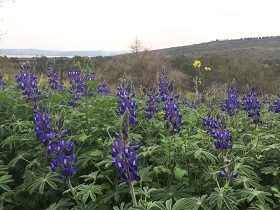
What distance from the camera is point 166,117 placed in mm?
3859

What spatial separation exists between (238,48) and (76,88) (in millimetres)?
71963

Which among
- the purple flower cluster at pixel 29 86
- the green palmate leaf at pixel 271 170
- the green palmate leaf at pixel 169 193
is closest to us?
the green palmate leaf at pixel 169 193

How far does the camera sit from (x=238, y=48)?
73.0 meters

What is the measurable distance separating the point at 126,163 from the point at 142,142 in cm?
177

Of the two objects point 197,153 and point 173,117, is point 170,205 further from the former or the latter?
point 173,117

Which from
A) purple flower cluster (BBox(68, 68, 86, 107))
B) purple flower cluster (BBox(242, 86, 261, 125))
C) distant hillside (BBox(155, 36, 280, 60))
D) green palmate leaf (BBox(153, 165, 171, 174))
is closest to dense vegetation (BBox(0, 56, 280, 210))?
green palmate leaf (BBox(153, 165, 171, 174))

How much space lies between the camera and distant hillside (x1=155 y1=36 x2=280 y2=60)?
64.3 meters

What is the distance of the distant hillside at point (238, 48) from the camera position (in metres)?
64.3

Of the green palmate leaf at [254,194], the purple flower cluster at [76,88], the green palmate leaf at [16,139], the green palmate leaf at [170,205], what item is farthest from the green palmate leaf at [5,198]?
the green palmate leaf at [254,194]

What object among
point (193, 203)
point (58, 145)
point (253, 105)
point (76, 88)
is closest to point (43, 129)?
point (58, 145)

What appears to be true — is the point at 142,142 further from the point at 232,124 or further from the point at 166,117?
the point at 232,124

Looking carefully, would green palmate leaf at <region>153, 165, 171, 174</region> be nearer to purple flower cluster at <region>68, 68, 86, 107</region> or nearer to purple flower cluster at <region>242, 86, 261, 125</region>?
purple flower cluster at <region>68, 68, 86, 107</region>

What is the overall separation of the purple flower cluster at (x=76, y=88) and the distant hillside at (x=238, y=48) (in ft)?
187

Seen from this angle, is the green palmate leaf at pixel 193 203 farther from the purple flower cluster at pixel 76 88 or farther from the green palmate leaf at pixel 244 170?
the purple flower cluster at pixel 76 88
